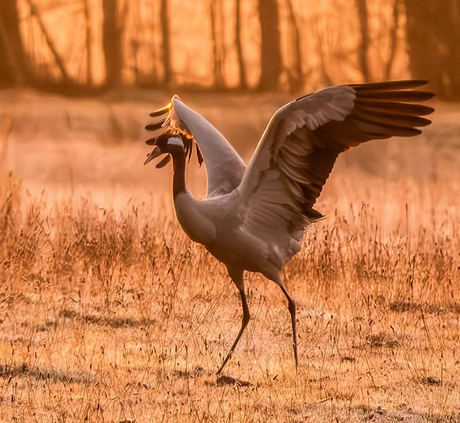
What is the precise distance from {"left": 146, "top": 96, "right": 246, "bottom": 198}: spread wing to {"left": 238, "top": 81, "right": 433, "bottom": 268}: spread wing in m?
0.43

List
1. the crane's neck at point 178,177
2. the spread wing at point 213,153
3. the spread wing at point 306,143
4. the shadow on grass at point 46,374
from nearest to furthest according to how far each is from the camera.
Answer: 1. the spread wing at point 306,143
2. the crane's neck at point 178,177
3. the shadow on grass at point 46,374
4. the spread wing at point 213,153

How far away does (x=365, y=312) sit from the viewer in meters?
8.72

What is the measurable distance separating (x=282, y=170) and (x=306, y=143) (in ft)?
0.76

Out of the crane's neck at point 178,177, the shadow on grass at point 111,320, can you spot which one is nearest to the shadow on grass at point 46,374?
the crane's neck at point 178,177

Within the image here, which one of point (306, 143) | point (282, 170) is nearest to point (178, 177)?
point (282, 170)

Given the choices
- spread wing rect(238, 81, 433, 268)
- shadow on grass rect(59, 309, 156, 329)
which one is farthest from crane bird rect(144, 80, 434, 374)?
shadow on grass rect(59, 309, 156, 329)

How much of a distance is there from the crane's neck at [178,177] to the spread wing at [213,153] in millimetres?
493

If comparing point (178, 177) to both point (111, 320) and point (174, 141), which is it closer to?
point (174, 141)

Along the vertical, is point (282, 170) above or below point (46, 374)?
above

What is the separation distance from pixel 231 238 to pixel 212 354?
105 cm

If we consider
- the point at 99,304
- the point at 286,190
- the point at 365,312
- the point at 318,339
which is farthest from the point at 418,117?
the point at 99,304

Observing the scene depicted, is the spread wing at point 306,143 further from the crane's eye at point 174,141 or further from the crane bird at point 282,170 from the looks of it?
the crane's eye at point 174,141

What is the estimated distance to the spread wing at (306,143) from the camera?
21.0 ft

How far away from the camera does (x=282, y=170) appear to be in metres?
6.81
